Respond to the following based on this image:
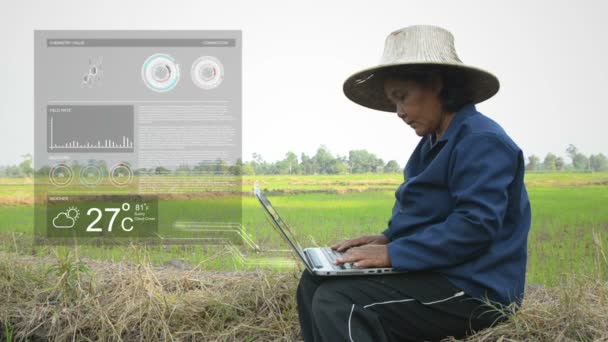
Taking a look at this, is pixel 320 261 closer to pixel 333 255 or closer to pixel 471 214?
pixel 333 255

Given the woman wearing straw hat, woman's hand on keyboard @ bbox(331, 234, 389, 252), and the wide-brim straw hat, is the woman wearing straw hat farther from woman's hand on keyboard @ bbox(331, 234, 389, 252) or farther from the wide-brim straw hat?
woman's hand on keyboard @ bbox(331, 234, 389, 252)

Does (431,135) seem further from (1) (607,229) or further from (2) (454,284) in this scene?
(1) (607,229)

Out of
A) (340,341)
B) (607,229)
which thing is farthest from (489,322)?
(607,229)

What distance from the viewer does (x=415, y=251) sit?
5.62 feet

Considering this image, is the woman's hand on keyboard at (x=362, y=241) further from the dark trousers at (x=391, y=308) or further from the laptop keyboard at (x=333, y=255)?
the dark trousers at (x=391, y=308)

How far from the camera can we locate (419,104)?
6.33 feet

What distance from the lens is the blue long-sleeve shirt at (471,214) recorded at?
1626 millimetres

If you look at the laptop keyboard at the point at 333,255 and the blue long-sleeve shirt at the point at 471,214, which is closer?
the blue long-sleeve shirt at the point at 471,214

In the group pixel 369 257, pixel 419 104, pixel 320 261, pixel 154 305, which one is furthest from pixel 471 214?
pixel 154 305

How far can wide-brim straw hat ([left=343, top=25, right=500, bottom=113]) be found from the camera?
75.7 inches

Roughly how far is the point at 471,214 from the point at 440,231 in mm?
128

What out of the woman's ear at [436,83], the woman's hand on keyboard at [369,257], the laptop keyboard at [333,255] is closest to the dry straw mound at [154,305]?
the laptop keyboard at [333,255]

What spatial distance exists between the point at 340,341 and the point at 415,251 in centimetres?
42

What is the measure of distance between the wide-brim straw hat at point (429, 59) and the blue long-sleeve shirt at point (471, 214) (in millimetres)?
180
